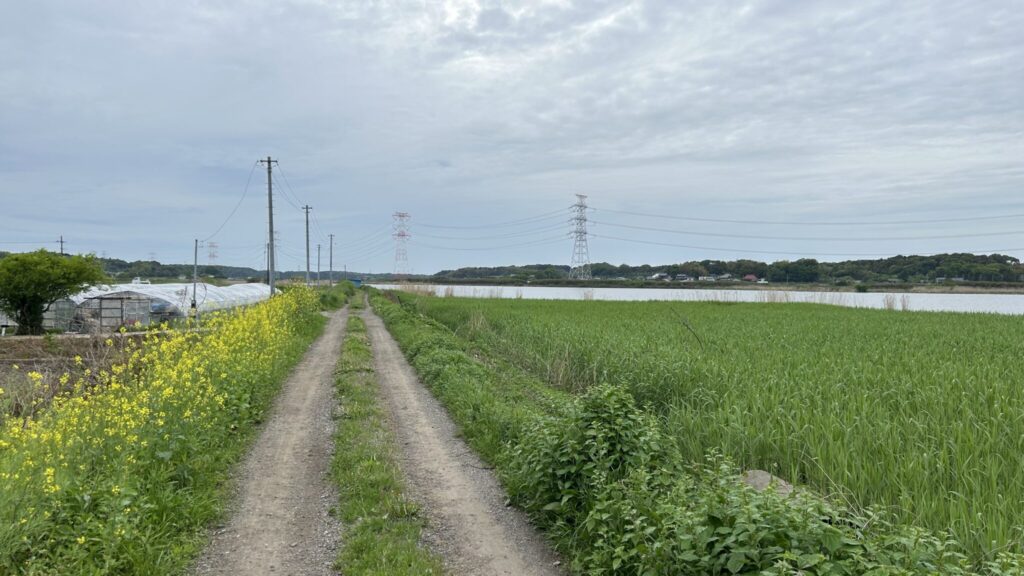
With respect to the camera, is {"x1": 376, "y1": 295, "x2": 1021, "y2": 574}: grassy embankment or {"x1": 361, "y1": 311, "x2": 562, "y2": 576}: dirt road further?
{"x1": 361, "y1": 311, "x2": 562, "y2": 576}: dirt road

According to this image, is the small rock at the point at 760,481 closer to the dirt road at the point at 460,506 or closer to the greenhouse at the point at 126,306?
the dirt road at the point at 460,506

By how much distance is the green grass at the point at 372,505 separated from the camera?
15.2 ft

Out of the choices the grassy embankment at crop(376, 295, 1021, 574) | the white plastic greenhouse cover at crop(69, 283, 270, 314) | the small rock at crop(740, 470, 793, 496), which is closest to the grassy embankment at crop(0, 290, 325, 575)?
the grassy embankment at crop(376, 295, 1021, 574)

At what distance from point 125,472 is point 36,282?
2594 centimetres

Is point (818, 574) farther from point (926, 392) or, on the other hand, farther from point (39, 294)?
point (39, 294)

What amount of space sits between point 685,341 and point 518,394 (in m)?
5.22

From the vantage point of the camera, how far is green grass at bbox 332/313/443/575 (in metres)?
4.63

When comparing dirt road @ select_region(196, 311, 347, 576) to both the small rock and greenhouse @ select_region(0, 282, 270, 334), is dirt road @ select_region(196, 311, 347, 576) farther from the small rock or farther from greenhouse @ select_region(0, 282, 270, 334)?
greenhouse @ select_region(0, 282, 270, 334)

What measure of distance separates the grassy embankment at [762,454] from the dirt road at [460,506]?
0.85 ft

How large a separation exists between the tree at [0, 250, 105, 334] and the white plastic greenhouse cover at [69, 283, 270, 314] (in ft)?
5.20

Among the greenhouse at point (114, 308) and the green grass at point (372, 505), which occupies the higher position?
the greenhouse at point (114, 308)

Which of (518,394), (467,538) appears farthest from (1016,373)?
(467,538)

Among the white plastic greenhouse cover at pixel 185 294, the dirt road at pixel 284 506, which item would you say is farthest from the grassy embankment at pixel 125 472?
the white plastic greenhouse cover at pixel 185 294

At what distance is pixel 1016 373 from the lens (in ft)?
27.3
